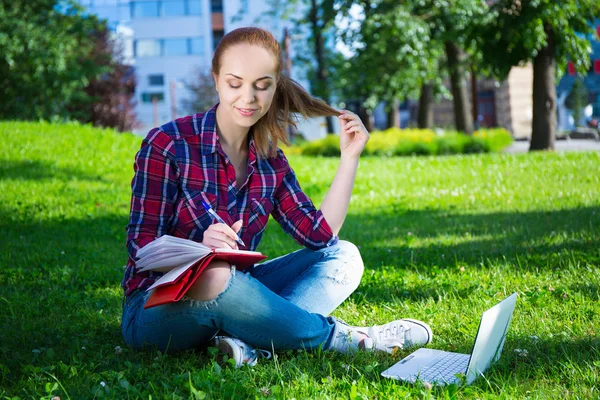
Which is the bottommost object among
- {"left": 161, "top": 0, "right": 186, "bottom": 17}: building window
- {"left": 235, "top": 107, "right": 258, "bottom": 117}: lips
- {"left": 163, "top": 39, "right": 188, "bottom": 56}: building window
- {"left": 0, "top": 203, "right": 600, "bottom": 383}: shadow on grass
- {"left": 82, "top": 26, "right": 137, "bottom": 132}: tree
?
{"left": 0, "top": 203, "right": 600, "bottom": 383}: shadow on grass

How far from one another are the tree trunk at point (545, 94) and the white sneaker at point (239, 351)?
15279 mm

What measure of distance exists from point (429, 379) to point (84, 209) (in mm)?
6177

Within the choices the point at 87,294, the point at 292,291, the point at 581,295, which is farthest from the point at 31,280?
the point at 581,295

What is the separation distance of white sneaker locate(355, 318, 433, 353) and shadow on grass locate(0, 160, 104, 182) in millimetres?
7232

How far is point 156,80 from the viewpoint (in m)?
57.8

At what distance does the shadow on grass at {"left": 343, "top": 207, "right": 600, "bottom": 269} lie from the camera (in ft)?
17.6

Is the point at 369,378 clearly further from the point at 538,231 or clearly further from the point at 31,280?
the point at 538,231

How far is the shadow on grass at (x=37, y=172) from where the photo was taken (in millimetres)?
9539

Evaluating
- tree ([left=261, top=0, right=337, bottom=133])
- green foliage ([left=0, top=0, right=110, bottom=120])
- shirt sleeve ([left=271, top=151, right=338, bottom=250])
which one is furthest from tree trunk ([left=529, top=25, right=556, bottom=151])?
shirt sleeve ([left=271, top=151, right=338, bottom=250])

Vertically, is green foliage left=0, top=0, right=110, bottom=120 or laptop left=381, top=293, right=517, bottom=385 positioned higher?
green foliage left=0, top=0, right=110, bottom=120

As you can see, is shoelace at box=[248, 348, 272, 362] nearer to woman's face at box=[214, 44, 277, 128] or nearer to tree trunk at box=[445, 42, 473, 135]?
woman's face at box=[214, 44, 277, 128]

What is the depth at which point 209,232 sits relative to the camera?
9.81ft

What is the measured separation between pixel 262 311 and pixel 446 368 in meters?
Answer: 0.82

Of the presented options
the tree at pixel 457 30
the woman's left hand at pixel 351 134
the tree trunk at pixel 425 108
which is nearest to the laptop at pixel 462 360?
the woman's left hand at pixel 351 134
